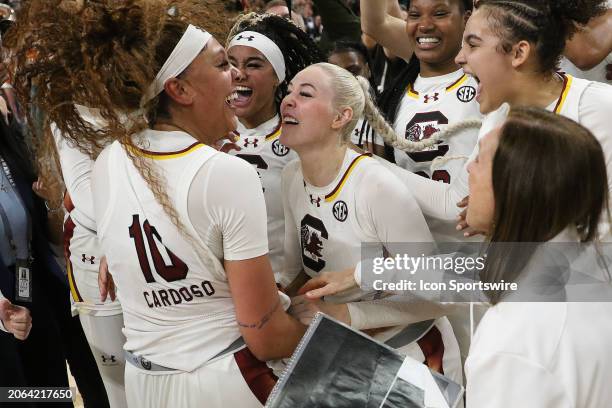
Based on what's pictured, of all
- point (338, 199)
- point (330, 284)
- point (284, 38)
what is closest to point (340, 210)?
point (338, 199)

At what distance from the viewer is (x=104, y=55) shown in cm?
183

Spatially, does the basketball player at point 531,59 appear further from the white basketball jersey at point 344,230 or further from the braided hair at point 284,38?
the braided hair at point 284,38

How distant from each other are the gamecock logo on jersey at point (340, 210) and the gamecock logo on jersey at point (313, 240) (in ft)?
0.22

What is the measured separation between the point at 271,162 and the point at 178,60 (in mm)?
1108

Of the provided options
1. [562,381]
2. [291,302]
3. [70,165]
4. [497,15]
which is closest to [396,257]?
[291,302]

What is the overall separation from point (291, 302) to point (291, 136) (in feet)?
2.09

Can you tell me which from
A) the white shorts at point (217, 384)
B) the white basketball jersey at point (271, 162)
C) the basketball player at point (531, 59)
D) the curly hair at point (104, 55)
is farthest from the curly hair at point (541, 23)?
the white shorts at point (217, 384)

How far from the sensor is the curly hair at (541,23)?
2.18 m

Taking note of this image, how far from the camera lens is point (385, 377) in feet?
5.19

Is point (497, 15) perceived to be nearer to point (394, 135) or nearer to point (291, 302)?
point (394, 135)

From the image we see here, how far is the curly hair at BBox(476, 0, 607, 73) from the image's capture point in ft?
7.16

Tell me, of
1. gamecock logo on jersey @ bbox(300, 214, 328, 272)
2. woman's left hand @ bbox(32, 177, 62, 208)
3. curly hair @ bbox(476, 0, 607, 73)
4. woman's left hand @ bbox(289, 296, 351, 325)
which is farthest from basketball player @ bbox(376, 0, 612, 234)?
woman's left hand @ bbox(32, 177, 62, 208)

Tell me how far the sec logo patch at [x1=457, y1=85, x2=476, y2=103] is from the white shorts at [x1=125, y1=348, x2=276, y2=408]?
4.52ft

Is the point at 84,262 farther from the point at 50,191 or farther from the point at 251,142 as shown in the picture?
the point at 251,142
